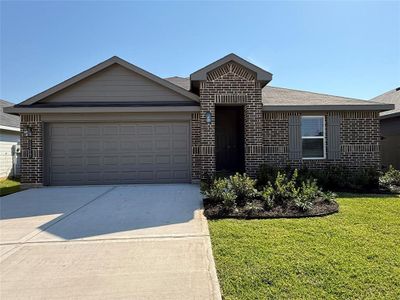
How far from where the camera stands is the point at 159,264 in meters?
3.92

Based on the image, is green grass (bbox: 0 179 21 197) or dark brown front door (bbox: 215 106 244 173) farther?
dark brown front door (bbox: 215 106 244 173)

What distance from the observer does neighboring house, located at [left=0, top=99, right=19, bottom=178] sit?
15305 millimetres

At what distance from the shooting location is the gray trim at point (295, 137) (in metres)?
10.9

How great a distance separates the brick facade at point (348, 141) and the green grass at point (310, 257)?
15.9ft

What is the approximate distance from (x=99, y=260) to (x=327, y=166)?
938 centimetres

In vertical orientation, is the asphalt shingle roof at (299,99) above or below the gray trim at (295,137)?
above

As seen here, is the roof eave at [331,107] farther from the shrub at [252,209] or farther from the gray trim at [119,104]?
the shrub at [252,209]

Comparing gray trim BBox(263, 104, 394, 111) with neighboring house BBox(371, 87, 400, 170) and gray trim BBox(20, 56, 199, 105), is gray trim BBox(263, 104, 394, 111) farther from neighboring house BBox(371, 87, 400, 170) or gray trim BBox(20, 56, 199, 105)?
neighboring house BBox(371, 87, 400, 170)

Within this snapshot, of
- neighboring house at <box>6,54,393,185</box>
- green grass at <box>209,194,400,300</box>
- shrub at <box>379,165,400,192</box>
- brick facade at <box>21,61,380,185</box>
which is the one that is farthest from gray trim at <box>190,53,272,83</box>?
green grass at <box>209,194,400,300</box>

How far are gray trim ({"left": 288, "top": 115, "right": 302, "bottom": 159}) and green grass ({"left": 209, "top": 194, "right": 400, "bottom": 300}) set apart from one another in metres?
4.86

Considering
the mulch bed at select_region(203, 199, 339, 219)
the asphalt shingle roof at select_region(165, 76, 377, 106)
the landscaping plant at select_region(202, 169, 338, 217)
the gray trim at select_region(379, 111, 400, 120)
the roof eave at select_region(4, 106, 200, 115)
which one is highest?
the asphalt shingle roof at select_region(165, 76, 377, 106)

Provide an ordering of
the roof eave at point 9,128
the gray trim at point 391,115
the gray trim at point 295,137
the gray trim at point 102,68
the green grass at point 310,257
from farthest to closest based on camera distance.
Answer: the roof eave at point 9,128
the gray trim at point 391,115
the gray trim at point 295,137
the gray trim at point 102,68
the green grass at point 310,257

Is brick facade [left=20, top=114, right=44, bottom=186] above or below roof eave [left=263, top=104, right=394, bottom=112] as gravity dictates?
below

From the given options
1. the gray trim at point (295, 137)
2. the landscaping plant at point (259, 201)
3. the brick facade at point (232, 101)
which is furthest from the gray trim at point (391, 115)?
the landscaping plant at point (259, 201)
